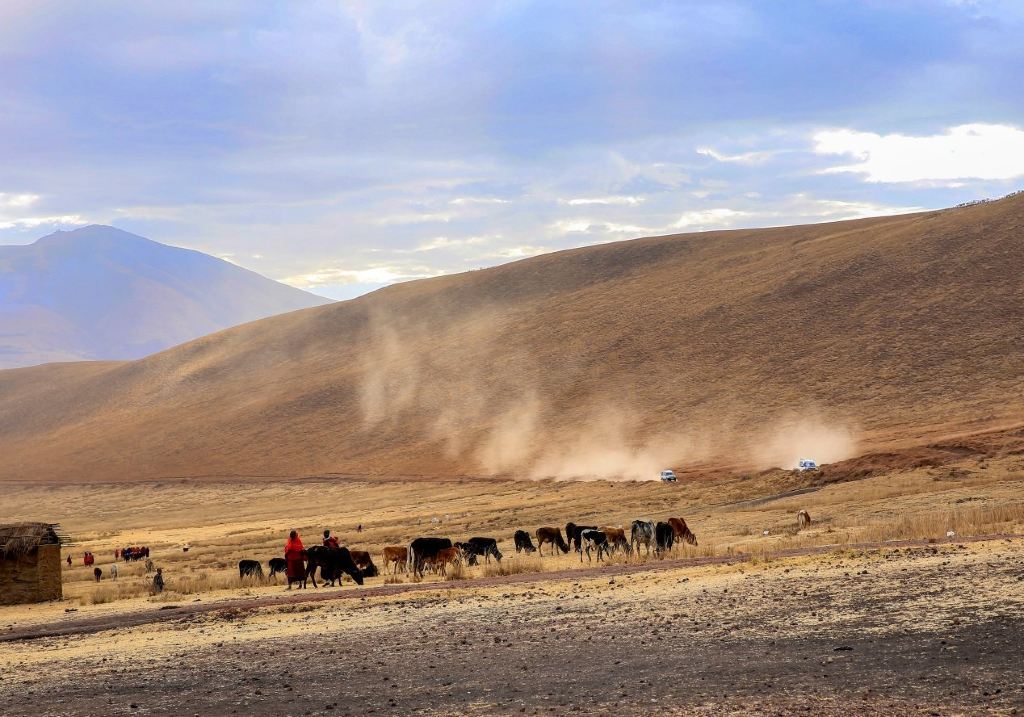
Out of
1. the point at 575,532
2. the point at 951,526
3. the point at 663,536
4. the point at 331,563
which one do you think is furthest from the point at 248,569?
the point at 951,526

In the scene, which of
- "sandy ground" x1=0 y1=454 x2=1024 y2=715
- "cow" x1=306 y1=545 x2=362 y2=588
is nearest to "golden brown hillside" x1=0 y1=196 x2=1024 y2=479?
"cow" x1=306 y1=545 x2=362 y2=588

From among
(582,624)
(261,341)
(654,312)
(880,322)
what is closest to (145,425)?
(261,341)

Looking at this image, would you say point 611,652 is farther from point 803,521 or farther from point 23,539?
point 803,521

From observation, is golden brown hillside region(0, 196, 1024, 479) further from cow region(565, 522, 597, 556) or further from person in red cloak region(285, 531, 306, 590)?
person in red cloak region(285, 531, 306, 590)

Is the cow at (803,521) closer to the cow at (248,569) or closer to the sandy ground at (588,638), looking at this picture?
the sandy ground at (588,638)

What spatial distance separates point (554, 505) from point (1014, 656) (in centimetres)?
4279

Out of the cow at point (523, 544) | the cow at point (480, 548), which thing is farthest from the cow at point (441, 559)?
the cow at point (523, 544)

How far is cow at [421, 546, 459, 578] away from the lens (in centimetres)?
2416

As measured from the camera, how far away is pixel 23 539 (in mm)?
24875

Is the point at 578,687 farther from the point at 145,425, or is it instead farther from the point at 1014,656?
the point at 145,425

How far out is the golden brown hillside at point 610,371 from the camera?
70125 millimetres

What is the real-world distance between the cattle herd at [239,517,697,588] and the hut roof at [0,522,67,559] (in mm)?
4359

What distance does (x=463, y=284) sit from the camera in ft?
455

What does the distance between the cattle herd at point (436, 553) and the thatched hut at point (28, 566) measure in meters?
4.18
